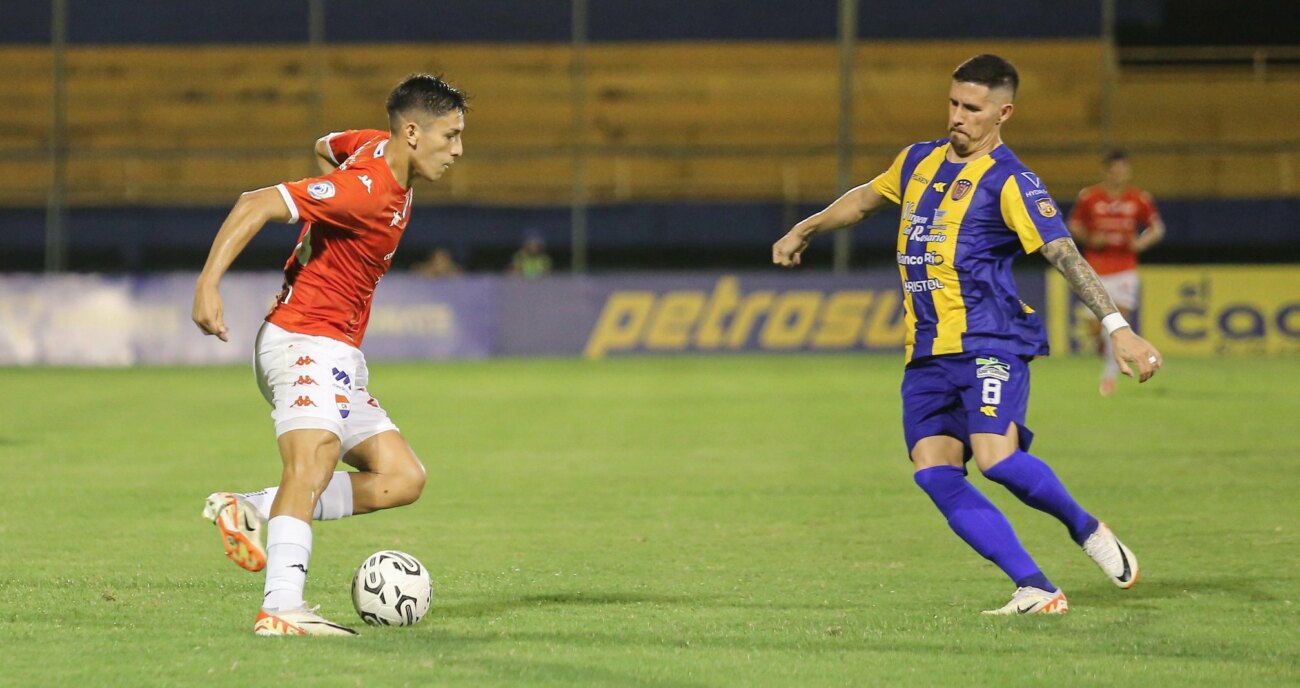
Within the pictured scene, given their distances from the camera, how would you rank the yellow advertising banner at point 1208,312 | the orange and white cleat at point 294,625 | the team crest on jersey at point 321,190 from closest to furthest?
1. the orange and white cleat at point 294,625
2. the team crest on jersey at point 321,190
3. the yellow advertising banner at point 1208,312

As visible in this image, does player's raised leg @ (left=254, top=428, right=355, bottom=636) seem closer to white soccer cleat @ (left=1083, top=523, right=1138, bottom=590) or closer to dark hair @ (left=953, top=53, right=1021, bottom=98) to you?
dark hair @ (left=953, top=53, right=1021, bottom=98)

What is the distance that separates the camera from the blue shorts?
615 centimetres

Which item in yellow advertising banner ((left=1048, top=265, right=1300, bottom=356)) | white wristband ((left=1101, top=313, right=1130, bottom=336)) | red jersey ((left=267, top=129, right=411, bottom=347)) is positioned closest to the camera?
red jersey ((left=267, top=129, right=411, bottom=347))

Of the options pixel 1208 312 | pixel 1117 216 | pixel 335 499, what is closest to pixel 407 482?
pixel 335 499

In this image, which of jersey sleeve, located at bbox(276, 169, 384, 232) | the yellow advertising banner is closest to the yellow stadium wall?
the yellow advertising banner

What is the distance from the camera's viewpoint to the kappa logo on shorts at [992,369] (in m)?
6.16

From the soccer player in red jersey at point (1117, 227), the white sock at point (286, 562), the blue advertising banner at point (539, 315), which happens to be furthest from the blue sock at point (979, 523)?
the blue advertising banner at point (539, 315)

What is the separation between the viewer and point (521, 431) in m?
14.0

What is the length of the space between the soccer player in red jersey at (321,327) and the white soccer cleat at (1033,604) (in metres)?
2.42

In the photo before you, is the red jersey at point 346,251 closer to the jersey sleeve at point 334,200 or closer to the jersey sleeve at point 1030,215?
the jersey sleeve at point 334,200

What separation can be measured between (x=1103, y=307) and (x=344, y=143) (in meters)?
2.99

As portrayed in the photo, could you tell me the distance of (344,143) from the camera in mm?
6359

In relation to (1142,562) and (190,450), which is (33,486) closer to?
(190,450)

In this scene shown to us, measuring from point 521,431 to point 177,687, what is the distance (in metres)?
9.20
